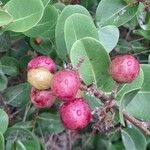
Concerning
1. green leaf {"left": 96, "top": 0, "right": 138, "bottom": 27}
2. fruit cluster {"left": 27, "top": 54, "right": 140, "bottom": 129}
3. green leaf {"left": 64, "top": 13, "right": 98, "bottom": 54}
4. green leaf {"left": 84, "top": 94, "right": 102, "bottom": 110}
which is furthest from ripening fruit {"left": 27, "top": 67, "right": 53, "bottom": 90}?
green leaf {"left": 96, "top": 0, "right": 138, "bottom": 27}

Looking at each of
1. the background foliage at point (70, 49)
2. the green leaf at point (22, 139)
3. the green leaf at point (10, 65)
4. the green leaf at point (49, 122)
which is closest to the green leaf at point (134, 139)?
the background foliage at point (70, 49)

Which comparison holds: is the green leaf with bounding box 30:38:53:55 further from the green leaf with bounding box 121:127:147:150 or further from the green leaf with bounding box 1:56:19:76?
the green leaf with bounding box 121:127:147:150

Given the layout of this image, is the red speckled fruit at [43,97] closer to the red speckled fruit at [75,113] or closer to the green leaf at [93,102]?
the red speckled fruit at [75,113]

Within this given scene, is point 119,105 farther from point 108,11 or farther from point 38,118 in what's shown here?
point 38,118

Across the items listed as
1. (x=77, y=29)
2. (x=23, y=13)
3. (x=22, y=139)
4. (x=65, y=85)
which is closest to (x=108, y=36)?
(x=77, y=29)

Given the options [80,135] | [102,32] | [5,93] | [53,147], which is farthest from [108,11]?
[53,147]

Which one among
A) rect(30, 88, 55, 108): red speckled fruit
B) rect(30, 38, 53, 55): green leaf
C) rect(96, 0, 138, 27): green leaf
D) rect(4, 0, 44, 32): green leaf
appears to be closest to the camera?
rect(30, 88, 55, 108): red speckled fruit
